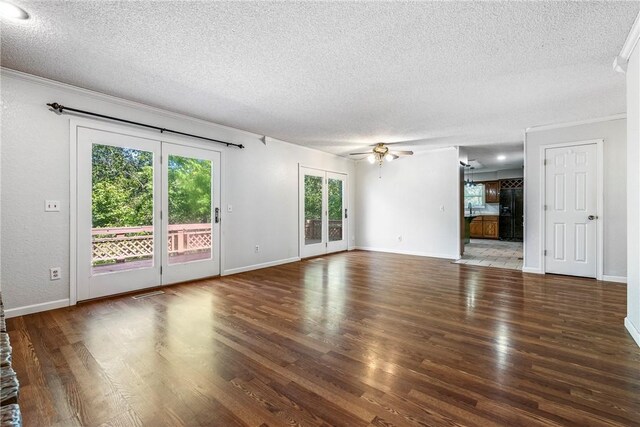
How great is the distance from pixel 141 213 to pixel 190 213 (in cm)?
69

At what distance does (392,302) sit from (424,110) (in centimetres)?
266

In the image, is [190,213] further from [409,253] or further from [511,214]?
[511,214]

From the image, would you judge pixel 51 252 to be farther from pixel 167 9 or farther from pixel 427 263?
pixel 427 263

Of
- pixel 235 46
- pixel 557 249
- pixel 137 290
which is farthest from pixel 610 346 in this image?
pixel 137 290

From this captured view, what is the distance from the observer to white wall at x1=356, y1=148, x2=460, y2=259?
652 centimetres

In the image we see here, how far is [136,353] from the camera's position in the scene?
2.23m

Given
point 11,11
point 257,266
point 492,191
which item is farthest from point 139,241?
point 492,191

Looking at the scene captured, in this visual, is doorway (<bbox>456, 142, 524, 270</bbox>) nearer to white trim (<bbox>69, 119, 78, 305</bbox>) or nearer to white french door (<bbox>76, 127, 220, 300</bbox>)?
white french door (<bbox>76, 127, 220, 300</bbox>)

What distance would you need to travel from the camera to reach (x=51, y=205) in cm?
320

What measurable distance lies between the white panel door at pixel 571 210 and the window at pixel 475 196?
6.26m

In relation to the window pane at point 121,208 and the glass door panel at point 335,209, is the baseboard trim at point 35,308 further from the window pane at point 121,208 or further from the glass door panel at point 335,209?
the glass door panel at point 335,209

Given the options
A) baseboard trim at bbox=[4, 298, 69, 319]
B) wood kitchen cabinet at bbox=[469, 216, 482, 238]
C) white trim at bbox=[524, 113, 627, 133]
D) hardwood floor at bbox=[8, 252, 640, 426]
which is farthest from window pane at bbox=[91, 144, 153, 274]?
wood kitchen cabinet at bbox=[469, 216, 482, 238]

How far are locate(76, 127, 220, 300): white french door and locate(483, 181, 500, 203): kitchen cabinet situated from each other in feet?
31.8

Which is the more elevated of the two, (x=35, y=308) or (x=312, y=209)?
(x=312, y=209)
